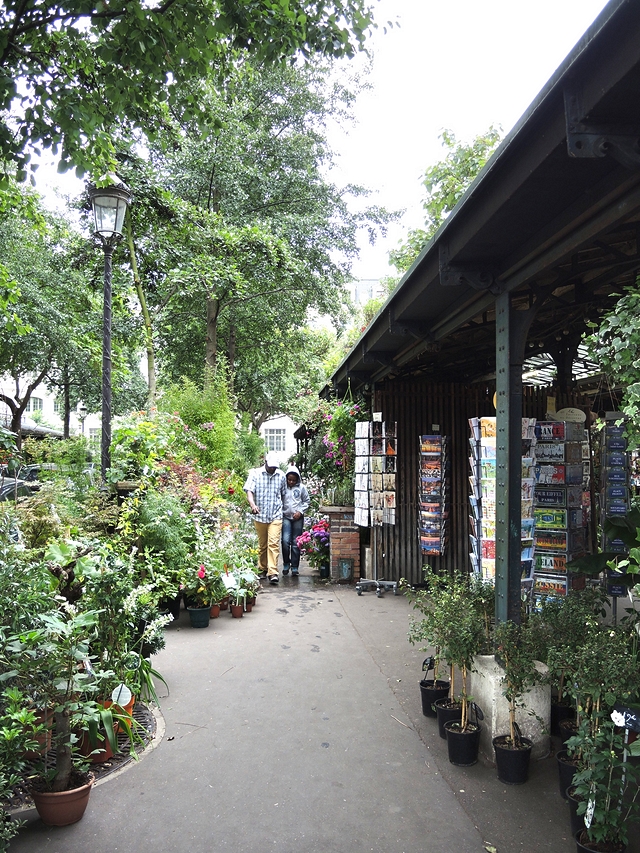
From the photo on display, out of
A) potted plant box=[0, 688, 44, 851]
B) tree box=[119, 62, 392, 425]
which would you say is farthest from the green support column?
tree box=[119, 62, 392, 425]

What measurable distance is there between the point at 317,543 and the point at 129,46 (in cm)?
728

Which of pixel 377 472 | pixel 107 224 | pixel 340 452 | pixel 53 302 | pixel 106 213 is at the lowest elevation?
pixel 377 472

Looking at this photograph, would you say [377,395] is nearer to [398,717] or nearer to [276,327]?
[398,717]

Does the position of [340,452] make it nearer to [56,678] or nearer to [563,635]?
[563,635]

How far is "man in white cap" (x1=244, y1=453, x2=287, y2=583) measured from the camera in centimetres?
921

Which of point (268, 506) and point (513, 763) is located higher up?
point (268, 506)

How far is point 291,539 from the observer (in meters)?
9.98

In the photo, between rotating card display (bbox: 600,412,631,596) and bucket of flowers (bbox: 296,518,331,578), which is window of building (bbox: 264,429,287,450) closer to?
bucket of flowers (bbox: 296,518,331,578)

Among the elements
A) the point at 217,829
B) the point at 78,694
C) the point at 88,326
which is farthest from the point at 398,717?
the point at 88,326

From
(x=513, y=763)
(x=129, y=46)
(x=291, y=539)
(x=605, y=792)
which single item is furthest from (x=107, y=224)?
(x=605, y=792)

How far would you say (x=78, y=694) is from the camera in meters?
3.09

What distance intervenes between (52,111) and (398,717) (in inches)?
193

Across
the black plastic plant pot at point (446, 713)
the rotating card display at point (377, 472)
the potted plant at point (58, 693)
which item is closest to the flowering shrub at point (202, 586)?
the rotating card display at point (377, 472)

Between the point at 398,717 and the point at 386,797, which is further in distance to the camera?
the point at 398,717
